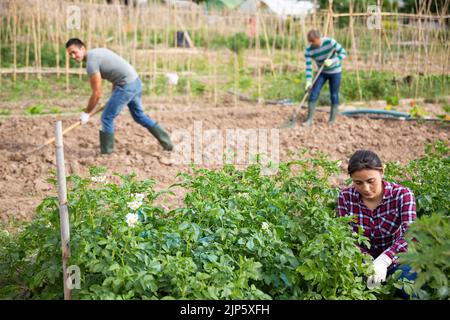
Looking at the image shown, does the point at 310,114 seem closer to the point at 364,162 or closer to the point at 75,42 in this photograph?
the point at 75,42

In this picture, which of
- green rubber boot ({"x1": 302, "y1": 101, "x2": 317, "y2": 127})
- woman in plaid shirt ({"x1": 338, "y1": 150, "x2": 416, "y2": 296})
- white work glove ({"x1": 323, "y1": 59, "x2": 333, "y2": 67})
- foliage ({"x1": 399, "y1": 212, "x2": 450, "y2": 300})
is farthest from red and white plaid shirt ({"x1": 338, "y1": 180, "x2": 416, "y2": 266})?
green rubber boot ({"x1": 302, "y1": 101, "x2": 317, "y2": 127})

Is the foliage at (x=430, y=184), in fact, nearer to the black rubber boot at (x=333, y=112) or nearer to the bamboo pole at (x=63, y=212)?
the bamboo pole at (x=63, y=212)

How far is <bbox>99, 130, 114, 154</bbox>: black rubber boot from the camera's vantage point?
603 cm

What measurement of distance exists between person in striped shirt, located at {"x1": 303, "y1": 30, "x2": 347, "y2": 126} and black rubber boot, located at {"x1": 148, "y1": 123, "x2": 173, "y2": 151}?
2216mm

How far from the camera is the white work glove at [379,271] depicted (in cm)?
274

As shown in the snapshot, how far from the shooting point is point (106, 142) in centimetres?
607

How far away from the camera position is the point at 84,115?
5.70 metres

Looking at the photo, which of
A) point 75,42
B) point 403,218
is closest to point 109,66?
point 75,42

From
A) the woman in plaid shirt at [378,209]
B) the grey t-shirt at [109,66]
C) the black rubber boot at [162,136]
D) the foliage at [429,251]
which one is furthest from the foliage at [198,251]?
the black rubber boot at [162,136]

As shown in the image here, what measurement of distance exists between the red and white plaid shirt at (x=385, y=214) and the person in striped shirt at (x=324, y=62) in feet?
14.6

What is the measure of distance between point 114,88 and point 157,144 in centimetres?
100

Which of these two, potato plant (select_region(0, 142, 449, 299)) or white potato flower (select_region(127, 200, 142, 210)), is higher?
white potato flower (select_region(127, 200, 142, 210))

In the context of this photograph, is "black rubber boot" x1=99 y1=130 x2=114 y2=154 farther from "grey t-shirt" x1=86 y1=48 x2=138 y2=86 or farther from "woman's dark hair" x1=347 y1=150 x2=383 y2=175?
"woman's dark hair" x1=347 y1=150 x2=383 y2=175
